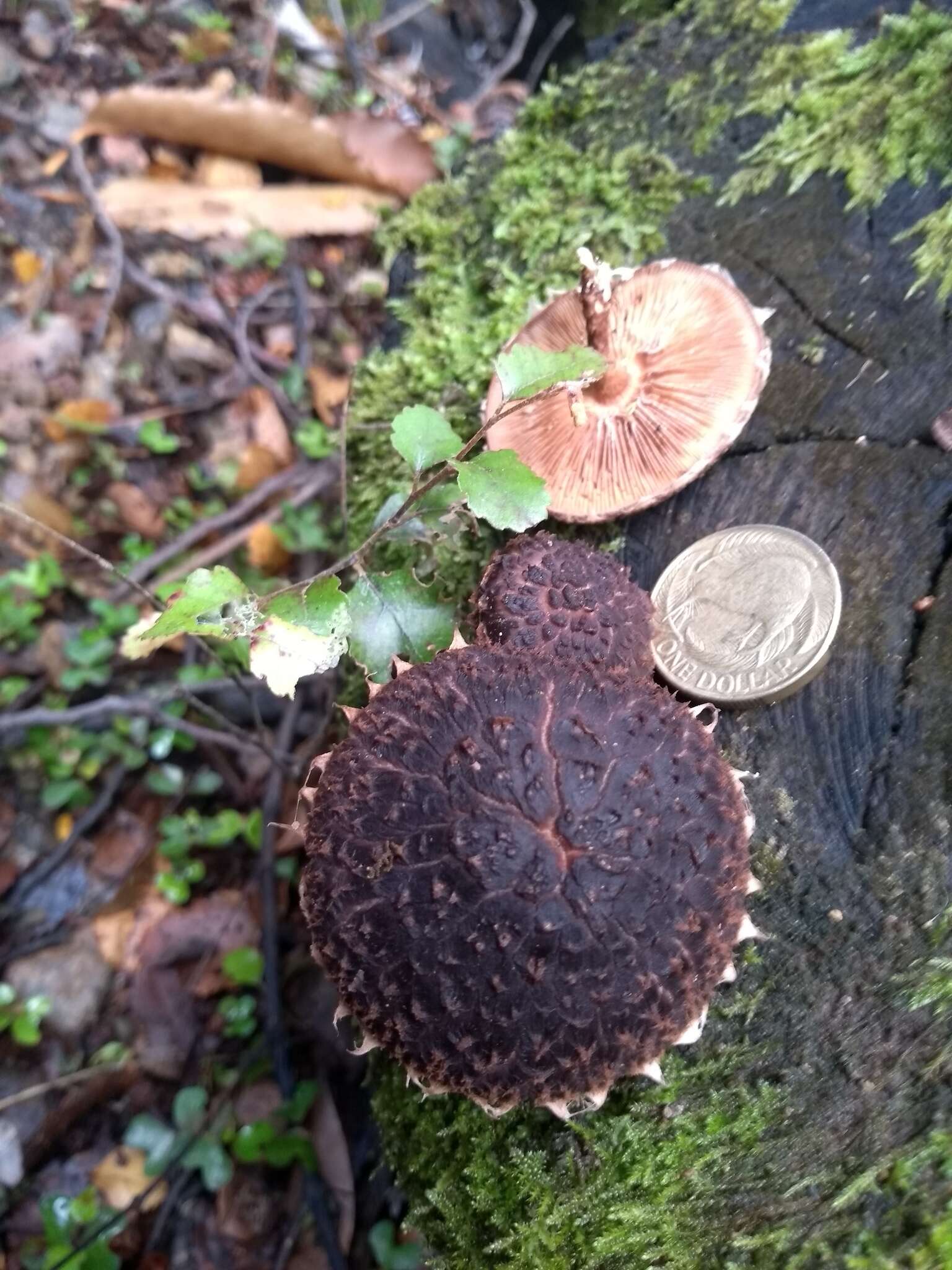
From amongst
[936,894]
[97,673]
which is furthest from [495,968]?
[97,673]

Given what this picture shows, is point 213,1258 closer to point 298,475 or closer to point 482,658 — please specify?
point 482,658

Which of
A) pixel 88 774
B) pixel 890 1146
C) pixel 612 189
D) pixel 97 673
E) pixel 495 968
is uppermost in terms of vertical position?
A: pixel 612 189

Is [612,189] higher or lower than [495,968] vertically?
higher

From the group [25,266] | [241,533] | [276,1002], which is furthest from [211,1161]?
[25,266]

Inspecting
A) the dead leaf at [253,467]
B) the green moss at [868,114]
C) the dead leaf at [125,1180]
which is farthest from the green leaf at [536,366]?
the dead leaf at [125,1180]

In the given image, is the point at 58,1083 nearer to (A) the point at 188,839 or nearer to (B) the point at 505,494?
(A) the point at 188,839

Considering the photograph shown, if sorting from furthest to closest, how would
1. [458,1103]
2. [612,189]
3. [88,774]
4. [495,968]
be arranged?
[88,774], [612,189], [458,1103], [495,968]

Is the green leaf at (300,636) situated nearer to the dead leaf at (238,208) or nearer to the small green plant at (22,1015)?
the small green plant at (22,1015)
